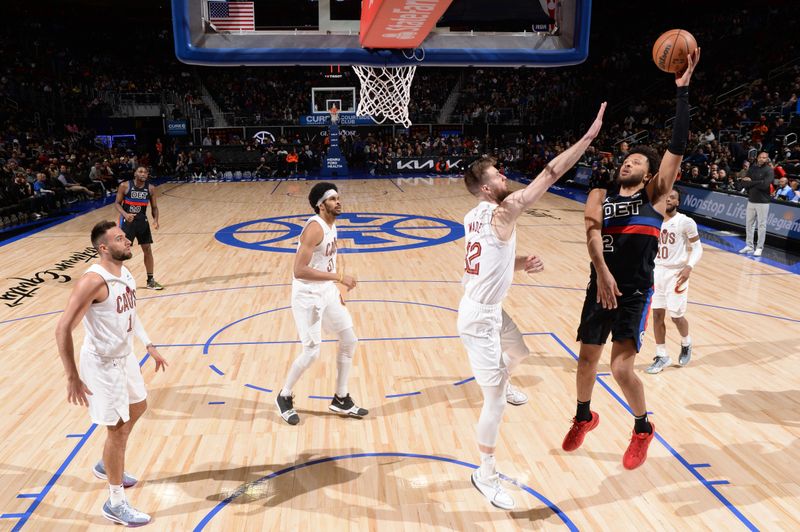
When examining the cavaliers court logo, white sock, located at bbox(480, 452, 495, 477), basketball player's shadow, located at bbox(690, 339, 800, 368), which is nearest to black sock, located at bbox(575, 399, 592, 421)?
white sock, located at bbox(480, 452, 495, 477)

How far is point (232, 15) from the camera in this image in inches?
342

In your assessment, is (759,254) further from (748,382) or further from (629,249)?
(629,249)

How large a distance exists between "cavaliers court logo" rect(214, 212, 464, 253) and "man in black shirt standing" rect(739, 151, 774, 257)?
218 inches

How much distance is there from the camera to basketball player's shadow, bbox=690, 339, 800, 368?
6.30m

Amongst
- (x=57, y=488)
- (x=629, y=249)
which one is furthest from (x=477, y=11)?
(x=57, y=488)

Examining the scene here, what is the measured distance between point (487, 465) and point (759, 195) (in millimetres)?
9076

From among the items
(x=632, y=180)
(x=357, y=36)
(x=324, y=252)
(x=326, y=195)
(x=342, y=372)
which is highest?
(x=357, y=36)

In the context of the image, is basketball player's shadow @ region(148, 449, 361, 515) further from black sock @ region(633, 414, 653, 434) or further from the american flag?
the american flag

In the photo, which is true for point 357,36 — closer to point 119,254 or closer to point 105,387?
point 119,254

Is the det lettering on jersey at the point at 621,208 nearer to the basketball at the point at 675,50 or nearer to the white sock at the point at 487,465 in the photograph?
the basketball at the point at 675,50

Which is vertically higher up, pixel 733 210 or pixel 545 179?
pixel 545 179

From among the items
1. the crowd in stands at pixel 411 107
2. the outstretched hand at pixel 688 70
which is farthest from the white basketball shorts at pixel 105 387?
the crowd in stands at pixel 411 107

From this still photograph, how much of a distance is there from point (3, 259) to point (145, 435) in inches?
325

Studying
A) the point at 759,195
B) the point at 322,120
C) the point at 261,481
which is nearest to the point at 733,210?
the point at 759,195
